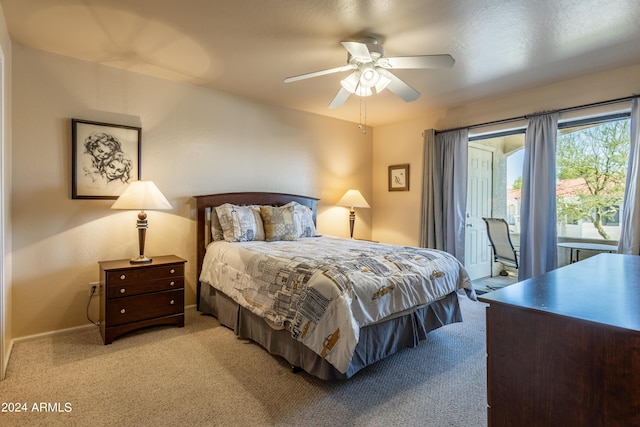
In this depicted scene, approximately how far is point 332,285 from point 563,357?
124cm

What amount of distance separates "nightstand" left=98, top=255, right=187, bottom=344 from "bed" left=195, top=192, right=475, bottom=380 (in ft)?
1.27

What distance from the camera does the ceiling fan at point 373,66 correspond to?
2314mm

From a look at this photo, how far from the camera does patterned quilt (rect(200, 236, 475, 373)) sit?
1.93m

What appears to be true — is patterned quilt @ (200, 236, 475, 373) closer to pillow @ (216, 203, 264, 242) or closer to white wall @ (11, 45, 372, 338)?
pillow @ (216, 203, 264, 242)

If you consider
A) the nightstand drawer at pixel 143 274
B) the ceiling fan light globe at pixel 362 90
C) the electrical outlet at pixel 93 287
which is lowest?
the electrical outlet at pixel 93 287

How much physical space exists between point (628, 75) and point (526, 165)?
1148 millimetres

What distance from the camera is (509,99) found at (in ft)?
12.7

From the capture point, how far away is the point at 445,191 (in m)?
4.46

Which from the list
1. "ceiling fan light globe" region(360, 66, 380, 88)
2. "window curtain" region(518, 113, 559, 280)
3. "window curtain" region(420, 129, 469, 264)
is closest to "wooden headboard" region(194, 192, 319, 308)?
"ceiling fan light globe" region(360, 66, 380, 88)

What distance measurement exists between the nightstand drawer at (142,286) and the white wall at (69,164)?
58 cm

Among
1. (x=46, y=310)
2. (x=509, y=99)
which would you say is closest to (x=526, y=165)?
(x=509, y=99)

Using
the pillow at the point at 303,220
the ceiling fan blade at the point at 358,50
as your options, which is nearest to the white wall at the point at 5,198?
the ceiling fan blade at the point at 358,50

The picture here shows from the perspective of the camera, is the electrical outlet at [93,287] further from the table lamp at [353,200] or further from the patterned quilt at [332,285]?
the table lamp at [353,200]

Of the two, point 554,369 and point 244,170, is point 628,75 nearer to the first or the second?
point 554,369
